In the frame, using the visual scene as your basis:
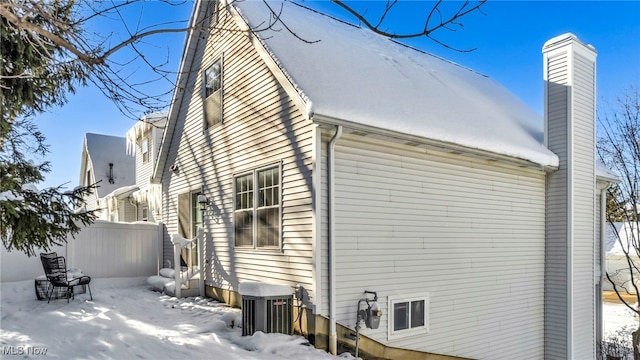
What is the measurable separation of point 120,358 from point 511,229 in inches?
278

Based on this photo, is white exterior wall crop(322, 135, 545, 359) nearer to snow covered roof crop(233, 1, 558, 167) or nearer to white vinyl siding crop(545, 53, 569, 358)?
white vinyl siding crop(545, 53, 569, 358)

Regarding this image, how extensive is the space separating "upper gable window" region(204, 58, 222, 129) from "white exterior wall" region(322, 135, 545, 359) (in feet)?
11.9

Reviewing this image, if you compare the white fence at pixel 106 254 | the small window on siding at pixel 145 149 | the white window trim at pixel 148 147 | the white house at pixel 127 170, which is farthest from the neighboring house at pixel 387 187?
the small window on siding at pixel 145 149

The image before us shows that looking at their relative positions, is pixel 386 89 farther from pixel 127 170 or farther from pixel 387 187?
pixel 127 170

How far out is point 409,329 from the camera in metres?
6.40

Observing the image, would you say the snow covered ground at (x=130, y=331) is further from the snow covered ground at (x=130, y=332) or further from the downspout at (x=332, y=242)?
the downspout at (x=332, y=242)

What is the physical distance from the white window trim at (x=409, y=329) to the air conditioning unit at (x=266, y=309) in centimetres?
151

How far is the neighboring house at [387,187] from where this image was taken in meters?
5.85

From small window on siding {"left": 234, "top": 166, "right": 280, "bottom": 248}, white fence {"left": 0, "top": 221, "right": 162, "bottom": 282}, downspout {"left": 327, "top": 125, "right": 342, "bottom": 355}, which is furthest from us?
white fence {"left": 0, "top": 221, "right": 162, "bottom": 282}

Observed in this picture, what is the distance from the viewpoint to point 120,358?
4707 millimetres

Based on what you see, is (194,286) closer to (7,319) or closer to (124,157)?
(7,319)

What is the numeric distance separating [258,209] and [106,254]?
17.6 feet

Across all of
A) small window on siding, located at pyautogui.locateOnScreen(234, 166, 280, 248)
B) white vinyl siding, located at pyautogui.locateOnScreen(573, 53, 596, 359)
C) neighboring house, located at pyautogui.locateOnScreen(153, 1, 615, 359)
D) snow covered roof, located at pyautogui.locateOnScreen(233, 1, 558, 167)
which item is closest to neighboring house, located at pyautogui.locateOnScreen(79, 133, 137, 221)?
neighboring house, located at pyautogui.locateOnScreen(153, 1, 615, 359)

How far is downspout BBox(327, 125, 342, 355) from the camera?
18.1 feet
